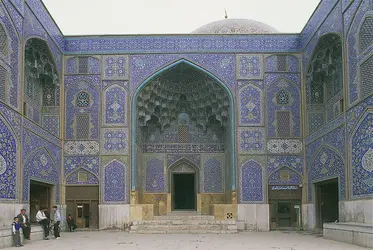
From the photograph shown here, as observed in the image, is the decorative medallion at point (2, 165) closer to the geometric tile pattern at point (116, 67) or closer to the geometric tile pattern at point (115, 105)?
the geometric tile pattern at point (115, 105)

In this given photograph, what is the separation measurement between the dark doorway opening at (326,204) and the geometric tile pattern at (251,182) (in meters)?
1.73

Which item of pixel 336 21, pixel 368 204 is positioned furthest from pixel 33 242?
pixel 336 21

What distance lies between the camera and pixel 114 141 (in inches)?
629

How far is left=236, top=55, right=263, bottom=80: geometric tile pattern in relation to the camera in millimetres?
16219

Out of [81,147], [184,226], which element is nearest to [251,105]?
[184,226]

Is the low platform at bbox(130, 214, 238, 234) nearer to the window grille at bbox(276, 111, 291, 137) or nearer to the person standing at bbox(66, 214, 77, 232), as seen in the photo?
the person standing at bbox(66, 214, 77, 232)

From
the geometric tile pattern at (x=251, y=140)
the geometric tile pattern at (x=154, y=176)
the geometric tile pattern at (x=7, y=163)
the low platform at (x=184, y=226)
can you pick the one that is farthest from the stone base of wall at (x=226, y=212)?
the geometric tile pattern at (x=7, y=163)

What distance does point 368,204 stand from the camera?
1054 centimetres

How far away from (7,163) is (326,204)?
9172 millimetres

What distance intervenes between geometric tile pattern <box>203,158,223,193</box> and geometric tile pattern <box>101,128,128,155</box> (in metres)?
3.34

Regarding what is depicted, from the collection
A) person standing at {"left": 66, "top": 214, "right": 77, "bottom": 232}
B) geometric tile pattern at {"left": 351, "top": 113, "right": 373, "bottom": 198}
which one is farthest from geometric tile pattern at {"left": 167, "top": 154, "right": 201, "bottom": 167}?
geometric tile pattern at {"left": 351, "top": 113, "right": 373, "bottom": 198}

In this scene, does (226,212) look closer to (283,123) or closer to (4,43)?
(283,123)

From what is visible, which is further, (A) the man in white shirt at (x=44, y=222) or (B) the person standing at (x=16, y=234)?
(A) the man in white shirt at (x=44, y=222)

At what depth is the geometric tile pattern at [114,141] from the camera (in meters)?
15.9
